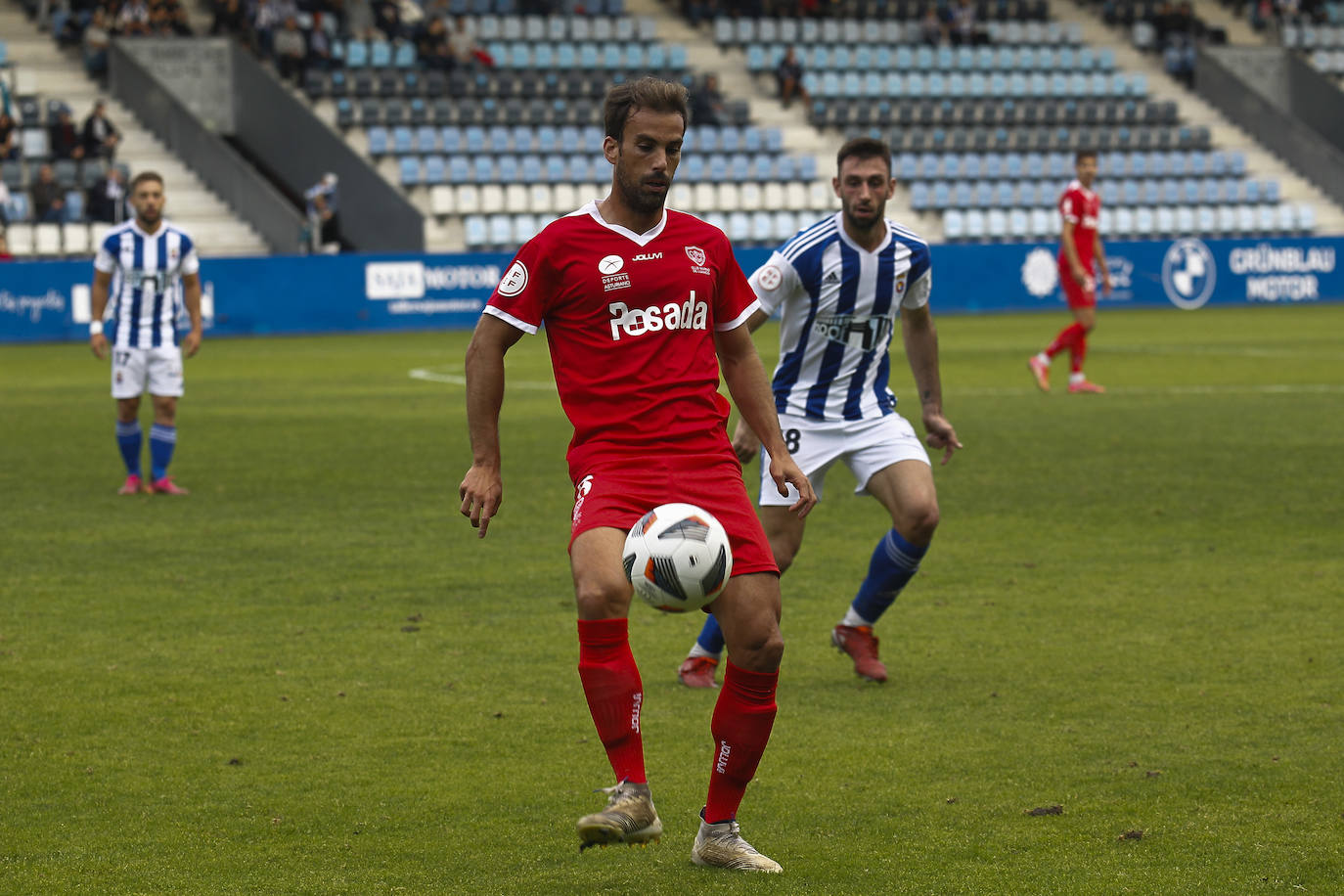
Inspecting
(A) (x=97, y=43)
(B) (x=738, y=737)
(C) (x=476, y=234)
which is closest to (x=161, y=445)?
(B) (x=738, y=737)

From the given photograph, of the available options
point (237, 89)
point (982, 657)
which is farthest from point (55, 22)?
point (982, 657)

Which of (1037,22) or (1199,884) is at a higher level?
(1037,22)

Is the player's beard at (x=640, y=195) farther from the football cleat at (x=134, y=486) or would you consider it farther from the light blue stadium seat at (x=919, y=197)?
the light blue stadium seat at (x=919, y=197)

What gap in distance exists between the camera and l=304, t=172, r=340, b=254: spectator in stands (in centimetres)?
3006

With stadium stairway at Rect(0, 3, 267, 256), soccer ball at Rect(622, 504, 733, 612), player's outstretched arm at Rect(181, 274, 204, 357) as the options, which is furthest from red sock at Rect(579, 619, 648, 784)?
stadium stairway at Rect(0, 3, 267, 256)

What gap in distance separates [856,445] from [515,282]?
2.33 meters

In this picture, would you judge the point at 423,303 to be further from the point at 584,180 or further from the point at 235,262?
the point at 584,180

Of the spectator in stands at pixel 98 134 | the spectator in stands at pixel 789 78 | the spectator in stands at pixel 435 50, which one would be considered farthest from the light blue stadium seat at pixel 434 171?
the spectator in stands at pixel 789 78

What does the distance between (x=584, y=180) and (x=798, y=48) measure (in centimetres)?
822

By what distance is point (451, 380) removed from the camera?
20.1m

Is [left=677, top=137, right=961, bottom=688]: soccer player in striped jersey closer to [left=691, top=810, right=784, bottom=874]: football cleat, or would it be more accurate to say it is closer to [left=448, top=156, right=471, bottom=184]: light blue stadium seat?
[left=691, top=810, right=784, bottom=874]: football cleat

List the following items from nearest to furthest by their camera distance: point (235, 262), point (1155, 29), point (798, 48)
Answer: point (235, 262), point (798, 48), point (1155, 29)

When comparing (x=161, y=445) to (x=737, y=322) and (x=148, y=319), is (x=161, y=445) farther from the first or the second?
(x=737, y=322)

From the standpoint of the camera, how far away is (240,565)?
28.6 ft
